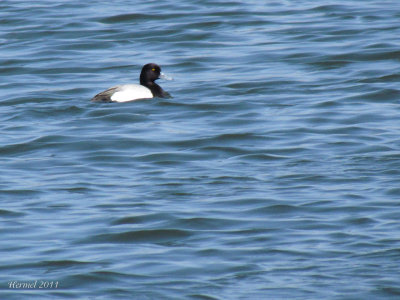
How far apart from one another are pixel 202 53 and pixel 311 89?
10.7ft

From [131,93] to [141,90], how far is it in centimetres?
22

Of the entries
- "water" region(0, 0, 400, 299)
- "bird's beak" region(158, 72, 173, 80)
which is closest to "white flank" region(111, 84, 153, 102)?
"water" region(0, 0, 400, 299)

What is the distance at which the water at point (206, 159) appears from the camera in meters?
7.49

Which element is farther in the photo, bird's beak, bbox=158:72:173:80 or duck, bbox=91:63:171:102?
bird's beak, bbox=158:72:173:80

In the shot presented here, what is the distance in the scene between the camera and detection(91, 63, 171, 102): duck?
13969 mm

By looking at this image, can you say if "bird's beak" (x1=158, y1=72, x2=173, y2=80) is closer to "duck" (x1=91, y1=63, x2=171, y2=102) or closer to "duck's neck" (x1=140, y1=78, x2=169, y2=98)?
"duck" (x1=91, y1=63, x2=171, y2=102)

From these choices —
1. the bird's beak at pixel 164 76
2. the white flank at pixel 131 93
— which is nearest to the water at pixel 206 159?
the white flank at pixel 131 93

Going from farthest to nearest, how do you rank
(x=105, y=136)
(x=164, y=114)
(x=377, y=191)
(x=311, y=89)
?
(x=311, y=89)
(x=164, y=114)
(x=105, y=136)
(x=377, y=191)

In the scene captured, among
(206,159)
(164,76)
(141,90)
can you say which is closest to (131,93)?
(141,90)

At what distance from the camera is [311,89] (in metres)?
14.5

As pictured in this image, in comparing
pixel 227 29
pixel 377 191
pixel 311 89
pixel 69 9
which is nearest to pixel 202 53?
pixel 227 29

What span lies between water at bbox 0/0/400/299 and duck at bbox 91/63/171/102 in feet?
0.43

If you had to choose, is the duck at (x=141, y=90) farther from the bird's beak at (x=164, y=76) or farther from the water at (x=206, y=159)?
the water at (x=206, y=159)

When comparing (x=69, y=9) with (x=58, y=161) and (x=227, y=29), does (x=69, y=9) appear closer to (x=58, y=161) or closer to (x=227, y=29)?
(x=227, y=29)
